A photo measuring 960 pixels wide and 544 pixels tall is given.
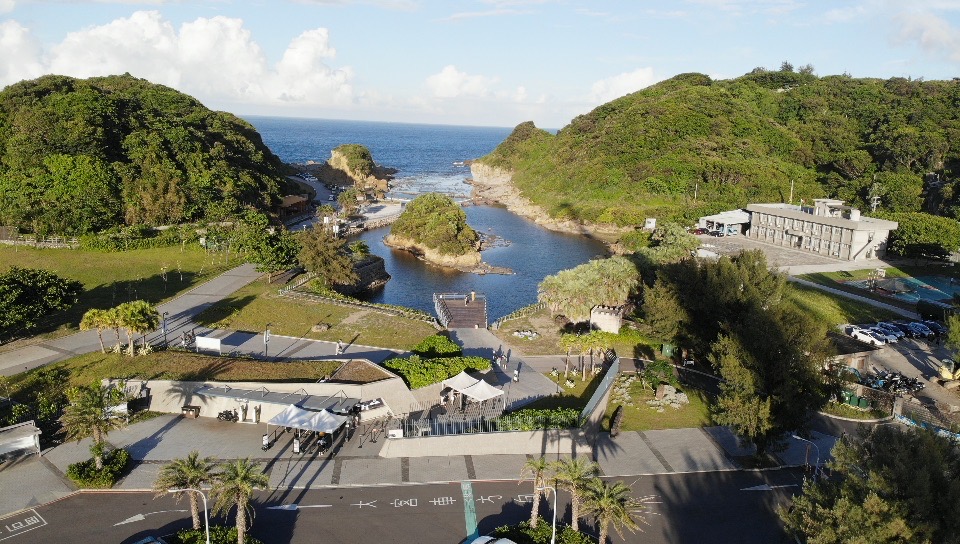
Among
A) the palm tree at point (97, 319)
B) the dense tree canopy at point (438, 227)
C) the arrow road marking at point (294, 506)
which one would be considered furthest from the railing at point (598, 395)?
the dense tree canopy at point (438, 227)

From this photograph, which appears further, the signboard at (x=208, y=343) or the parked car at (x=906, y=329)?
the parked car at (x=906, y=329)

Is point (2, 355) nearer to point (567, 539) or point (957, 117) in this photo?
point (567, 539)

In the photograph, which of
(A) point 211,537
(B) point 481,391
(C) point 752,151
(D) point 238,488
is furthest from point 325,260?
(C) point 752,151

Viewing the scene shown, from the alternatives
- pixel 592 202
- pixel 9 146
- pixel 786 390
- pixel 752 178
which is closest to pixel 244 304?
pixel 786 390

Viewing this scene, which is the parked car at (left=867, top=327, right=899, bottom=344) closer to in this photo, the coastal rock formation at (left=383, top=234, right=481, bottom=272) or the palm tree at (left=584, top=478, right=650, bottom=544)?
the palm tree at (left=584, top=478, right=650, bottom=544)

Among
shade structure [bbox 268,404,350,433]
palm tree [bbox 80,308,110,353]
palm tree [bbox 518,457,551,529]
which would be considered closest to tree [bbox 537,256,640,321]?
shade structure [bbox 268,404,350,433]

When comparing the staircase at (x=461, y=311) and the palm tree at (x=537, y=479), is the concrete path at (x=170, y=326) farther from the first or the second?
the palm tree at (x=537, y=479)
